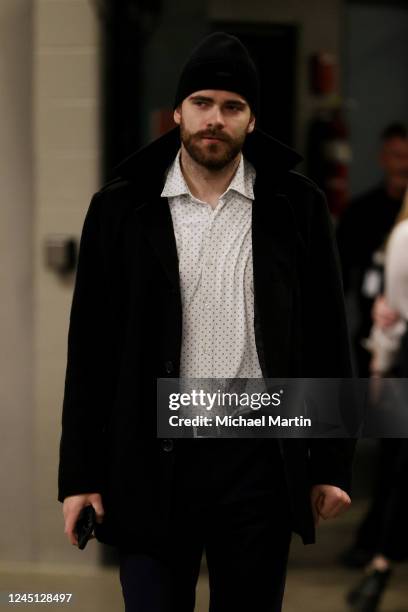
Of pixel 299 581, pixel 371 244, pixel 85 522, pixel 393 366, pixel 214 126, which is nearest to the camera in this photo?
pixel 214 126

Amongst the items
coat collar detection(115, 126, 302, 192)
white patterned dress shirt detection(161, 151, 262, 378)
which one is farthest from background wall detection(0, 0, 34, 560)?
white patterned dress shirt detection(161, 151, 262, 378)

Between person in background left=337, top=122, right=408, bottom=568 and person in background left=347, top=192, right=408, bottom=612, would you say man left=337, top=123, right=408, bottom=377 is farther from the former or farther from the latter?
person in background left=347, top=192, right=408, bottom=612

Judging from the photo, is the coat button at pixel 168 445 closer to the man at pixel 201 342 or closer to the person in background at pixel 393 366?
the man at pixel 201 342

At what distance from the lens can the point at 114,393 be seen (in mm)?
2881

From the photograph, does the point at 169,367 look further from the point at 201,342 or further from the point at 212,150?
the point at 212,150

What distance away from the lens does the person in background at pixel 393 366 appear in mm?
3876

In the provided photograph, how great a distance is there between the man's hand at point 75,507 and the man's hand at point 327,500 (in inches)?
18.3

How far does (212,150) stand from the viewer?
9.16ft

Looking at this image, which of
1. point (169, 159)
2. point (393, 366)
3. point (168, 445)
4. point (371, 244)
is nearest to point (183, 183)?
point (169, 159)

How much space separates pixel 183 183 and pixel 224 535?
0.75 m

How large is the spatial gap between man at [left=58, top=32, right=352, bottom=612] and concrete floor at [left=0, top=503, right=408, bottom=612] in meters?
1.89

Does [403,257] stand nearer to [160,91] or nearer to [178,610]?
[178,610]

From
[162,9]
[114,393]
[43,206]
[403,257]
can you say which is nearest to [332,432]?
[114,393]

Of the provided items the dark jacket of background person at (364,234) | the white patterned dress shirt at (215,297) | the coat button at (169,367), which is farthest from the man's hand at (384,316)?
the coat button at (169,367)
